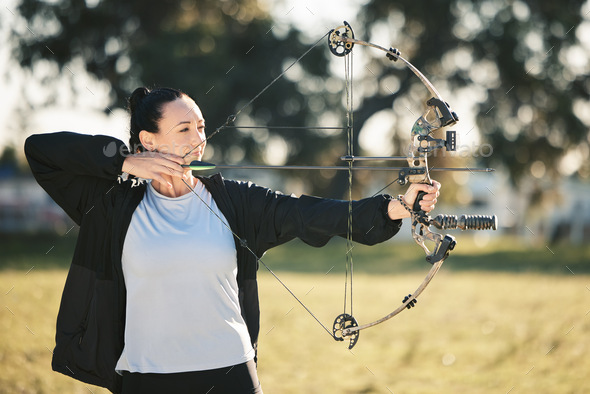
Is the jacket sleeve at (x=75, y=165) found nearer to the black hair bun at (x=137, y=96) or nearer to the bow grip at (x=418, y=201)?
the black hair bun at (x=137, y=96)

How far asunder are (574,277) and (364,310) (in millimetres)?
4835

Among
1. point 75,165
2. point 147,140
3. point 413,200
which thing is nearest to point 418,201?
point 413,200

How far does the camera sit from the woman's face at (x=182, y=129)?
1775mm

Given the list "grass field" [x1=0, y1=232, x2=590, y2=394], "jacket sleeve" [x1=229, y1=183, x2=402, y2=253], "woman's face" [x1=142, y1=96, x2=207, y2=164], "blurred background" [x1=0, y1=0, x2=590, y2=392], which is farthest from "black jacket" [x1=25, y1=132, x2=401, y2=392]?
"blurred background" [x1=0, y1=0, x2=590, y2=392]

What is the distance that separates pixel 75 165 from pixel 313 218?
0.72 metres

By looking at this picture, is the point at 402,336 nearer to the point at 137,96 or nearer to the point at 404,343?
the point at 404,343

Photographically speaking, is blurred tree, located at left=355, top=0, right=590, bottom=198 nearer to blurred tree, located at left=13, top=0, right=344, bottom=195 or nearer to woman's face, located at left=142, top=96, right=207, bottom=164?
blurred tree, located at left=13, top=0, right=344, bottom=195

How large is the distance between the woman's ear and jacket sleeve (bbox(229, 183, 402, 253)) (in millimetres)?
328

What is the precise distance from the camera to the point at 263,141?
15.0 metres

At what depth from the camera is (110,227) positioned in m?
1.73

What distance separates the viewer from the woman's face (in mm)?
1775

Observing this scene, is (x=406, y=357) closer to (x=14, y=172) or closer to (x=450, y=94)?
(x=450, y=94)

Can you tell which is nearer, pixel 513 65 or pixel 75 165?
pixel 75 165

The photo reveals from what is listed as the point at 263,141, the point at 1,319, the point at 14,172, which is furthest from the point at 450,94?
the point at 14,172
